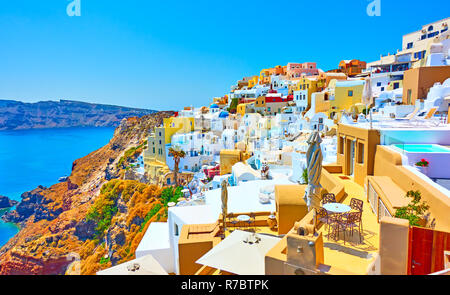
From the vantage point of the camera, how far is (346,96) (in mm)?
39125

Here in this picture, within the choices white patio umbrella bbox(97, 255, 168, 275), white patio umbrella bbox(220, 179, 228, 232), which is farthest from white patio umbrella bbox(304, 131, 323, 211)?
white patio umbrella bbox(97, 255, 168, 275)

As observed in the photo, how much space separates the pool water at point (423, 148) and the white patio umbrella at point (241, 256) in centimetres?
591

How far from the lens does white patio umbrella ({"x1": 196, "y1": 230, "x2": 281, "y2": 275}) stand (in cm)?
695

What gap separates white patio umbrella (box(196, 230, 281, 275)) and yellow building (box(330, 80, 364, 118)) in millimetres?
35196

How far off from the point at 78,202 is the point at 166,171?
26673mm

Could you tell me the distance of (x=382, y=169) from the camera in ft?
32.1

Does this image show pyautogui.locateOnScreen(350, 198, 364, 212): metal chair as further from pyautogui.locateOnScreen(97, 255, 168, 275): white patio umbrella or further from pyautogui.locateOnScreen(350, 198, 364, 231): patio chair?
pyautogui.locateOnScreen(97, 255, 168, 275): white patio umbrella

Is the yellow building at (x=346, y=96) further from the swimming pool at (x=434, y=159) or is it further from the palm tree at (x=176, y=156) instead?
the swimming pool at (x=434, y=159)

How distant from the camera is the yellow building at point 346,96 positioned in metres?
38.6

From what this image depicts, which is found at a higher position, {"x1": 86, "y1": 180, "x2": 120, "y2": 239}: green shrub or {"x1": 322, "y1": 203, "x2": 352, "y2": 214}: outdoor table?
{"x1": 322, "y1": 203, "x2": 352, "y2": 214}: outdoor table

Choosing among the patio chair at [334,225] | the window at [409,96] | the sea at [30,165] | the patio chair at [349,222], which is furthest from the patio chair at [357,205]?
the sea at [30,165]

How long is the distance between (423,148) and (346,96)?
105 ft

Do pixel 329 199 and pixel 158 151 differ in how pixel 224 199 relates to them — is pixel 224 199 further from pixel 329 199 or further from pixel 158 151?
pixel 158 151

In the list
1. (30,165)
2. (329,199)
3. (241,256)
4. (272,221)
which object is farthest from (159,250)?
(30,165)
